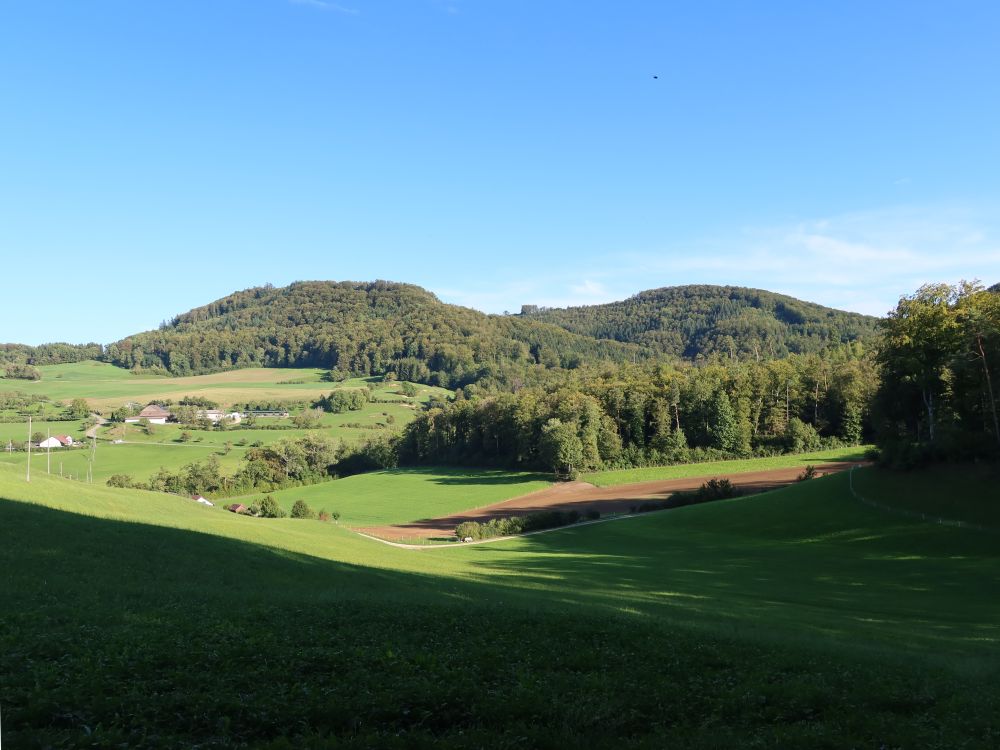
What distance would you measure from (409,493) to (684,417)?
141ft

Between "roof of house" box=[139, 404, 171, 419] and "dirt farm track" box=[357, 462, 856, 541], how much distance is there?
9329 cm

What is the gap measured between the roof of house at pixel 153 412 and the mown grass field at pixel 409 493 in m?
58.3

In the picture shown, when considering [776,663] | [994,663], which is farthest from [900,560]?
[776,663]

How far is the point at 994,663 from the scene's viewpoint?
1499 cm

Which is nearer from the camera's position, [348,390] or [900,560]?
[900,560]

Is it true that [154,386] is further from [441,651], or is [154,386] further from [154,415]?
[441,651]

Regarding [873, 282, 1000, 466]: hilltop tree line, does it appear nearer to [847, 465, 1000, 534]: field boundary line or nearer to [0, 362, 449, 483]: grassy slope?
[847, 465, 1000, 534]: field boundary line

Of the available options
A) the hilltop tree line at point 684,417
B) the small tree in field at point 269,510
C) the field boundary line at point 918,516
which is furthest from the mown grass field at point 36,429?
the field boundary line at point 918,516

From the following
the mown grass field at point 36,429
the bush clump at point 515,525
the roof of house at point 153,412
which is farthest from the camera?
the roof of house at point 153,412

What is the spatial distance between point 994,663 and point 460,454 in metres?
103

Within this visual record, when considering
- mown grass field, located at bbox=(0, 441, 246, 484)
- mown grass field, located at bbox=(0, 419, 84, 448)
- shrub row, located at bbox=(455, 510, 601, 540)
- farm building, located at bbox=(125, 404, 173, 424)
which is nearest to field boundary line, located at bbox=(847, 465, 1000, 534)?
shrub row, located at bbox=(455, 510, 601, 540)

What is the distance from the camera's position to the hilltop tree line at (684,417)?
92750 millimetres

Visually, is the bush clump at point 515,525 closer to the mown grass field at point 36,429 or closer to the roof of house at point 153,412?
the mown grass field at point 36,429

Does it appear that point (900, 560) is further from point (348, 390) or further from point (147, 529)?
point (348, 390)
